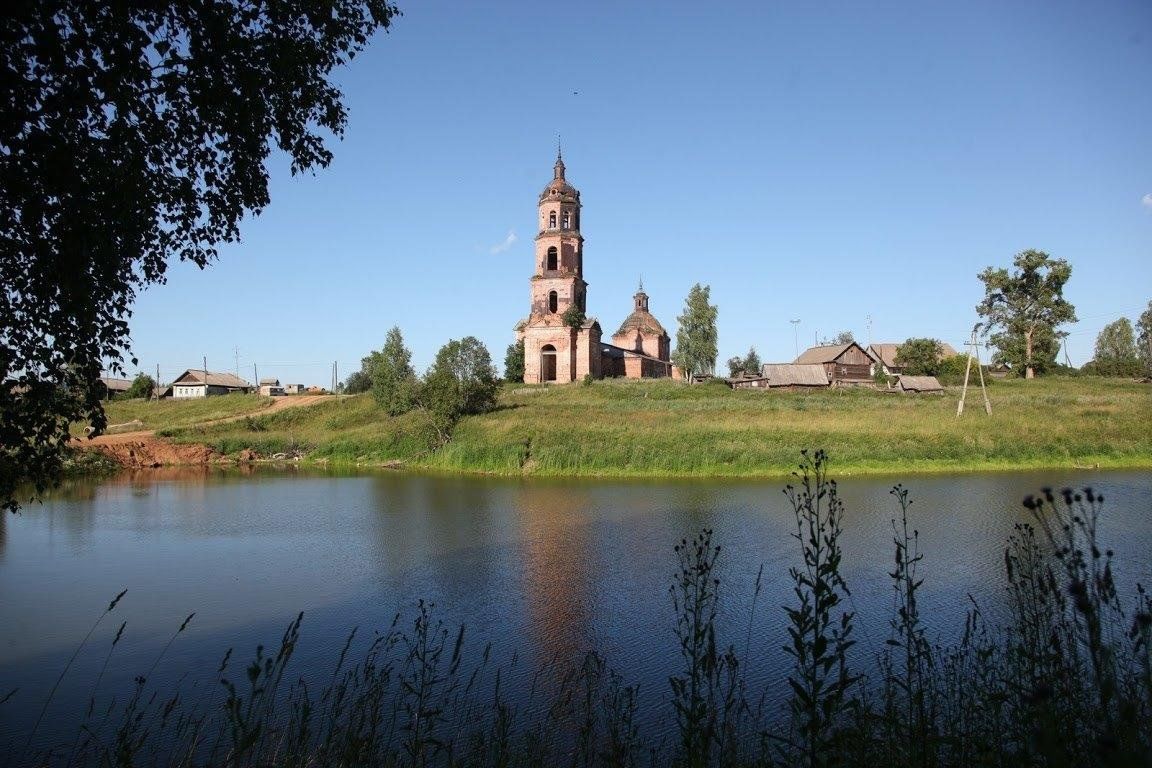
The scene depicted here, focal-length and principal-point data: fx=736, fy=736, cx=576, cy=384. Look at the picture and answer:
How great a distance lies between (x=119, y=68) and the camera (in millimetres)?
6152

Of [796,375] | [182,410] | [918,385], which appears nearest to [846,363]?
[796,375]

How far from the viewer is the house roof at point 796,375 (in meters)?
63.1

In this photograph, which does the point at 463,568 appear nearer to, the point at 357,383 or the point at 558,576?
the point at 558,576

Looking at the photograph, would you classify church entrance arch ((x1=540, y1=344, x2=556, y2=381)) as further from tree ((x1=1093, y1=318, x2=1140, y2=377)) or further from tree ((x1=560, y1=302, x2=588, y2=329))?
tree ((x1=1093, y1=318, x2=1140, y2=377))

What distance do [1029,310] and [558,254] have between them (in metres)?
45.0

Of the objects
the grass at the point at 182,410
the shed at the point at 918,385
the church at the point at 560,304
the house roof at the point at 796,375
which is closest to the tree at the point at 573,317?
the church at the point at 560,304

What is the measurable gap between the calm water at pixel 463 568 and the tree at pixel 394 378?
20.8 m

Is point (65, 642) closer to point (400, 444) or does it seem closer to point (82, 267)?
point (82, 267)

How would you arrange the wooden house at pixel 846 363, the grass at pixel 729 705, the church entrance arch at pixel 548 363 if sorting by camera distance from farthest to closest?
the wooden house at pixel 846 363
the church entrance arch at pixel 548 363
the grass at pixel 729 705

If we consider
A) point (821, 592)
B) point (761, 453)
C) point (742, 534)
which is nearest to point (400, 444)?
point (761, 453)

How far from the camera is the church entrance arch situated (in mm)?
63594

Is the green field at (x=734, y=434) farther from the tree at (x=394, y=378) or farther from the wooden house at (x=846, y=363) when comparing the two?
the wooden house at (x=846, y=363)

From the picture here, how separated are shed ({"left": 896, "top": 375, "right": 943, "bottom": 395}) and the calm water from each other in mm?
31751

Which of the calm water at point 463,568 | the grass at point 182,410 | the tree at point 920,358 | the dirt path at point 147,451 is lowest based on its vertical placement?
the calm water at point 463,568
